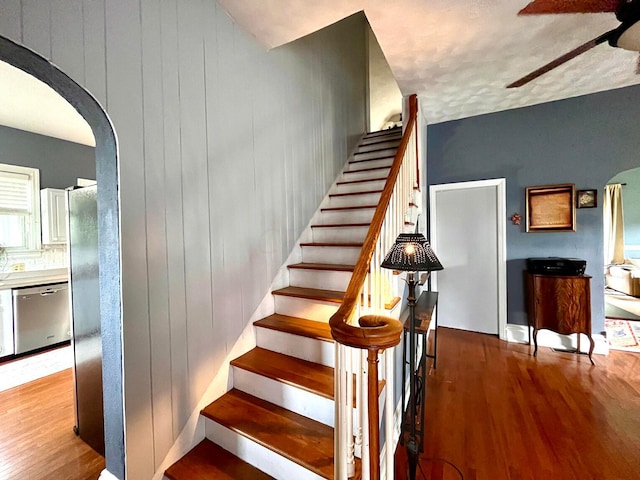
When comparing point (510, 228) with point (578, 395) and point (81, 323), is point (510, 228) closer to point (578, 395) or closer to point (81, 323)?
point (578, 395)

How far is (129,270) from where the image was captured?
138 cm

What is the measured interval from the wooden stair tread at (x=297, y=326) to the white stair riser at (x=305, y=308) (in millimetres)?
Answer: 37

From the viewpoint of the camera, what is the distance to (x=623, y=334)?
3.77 meters

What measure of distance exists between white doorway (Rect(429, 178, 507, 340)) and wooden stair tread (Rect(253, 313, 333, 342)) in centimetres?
256

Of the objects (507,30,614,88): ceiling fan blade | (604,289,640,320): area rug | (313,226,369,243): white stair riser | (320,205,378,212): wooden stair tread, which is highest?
(507,30,614,88): ceiling fan blade

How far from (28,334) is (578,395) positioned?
5.83 metres

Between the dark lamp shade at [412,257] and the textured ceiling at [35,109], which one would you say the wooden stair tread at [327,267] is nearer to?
the dark lamp shade at [412,257]

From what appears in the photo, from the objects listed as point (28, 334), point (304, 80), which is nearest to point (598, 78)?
point (304, 80)

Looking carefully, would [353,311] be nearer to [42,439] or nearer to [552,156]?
[42,439]

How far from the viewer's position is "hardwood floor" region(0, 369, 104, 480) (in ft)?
5.63

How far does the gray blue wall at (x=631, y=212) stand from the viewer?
6609 mm

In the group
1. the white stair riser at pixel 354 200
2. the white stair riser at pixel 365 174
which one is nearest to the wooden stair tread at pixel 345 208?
the white stair riser at pixel 354 200

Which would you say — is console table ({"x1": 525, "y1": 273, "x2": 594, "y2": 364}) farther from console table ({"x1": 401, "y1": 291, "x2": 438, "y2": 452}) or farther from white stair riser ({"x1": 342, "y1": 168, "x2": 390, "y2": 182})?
white stair riser ({"x1": 342, "y1": 168, "x2": 390, "y2": 182})

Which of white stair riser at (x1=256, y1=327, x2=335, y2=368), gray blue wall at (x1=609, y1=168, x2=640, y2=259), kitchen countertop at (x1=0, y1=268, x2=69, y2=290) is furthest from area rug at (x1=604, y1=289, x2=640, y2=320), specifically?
kitchen countertop at (x1=0, y1=268, x2=69, y2=290)
